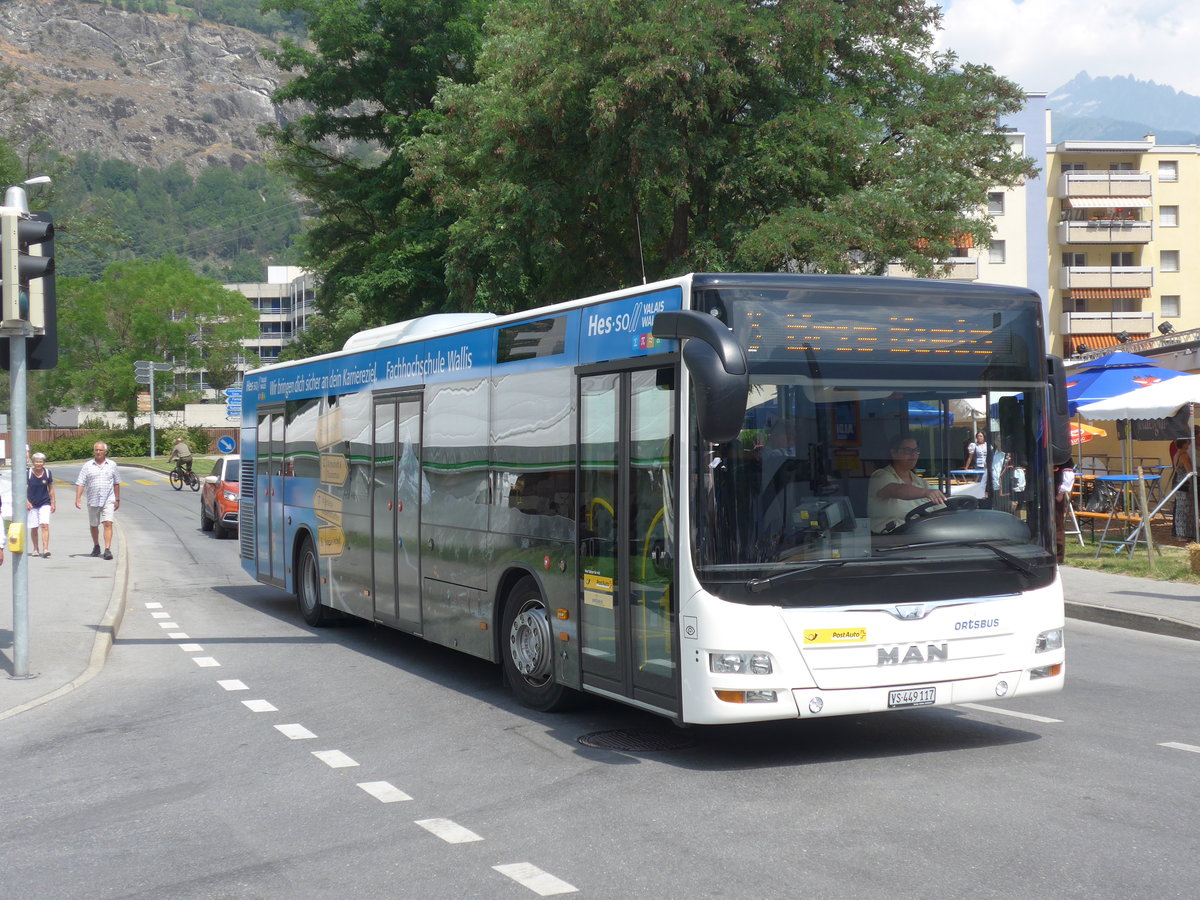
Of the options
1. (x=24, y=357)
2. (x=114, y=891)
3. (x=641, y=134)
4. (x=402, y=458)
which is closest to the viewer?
(x=114, y=891)

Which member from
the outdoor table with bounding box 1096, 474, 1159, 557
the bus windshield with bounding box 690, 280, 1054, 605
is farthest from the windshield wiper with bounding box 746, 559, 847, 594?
the outdoor table with bounding box 1096, 474, 1159, 557

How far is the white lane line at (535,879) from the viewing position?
5.36 m

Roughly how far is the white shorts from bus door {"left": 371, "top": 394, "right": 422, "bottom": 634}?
11701 mm

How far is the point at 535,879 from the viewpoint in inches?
217

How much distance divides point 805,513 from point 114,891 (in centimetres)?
386

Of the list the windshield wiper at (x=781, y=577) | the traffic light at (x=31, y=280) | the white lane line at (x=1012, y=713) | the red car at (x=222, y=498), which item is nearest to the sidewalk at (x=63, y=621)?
the traffic light at (x=31, y=280)

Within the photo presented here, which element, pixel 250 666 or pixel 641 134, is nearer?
pixel 250 666

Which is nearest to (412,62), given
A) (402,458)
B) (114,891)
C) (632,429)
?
(402,458)

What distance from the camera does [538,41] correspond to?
2528cm

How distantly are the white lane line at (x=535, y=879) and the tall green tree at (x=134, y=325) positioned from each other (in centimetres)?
8917

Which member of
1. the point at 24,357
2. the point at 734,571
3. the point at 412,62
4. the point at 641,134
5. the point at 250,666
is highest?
the point at 412,62

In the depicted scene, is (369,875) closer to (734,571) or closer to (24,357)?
(734,571)

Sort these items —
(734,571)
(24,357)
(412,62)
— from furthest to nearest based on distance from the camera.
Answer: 1. (412,62)
2. (24,357)
3. (734,571)

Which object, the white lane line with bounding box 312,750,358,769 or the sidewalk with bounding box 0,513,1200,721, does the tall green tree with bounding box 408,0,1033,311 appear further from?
the white lane line with bounding box 312,750,358,769
